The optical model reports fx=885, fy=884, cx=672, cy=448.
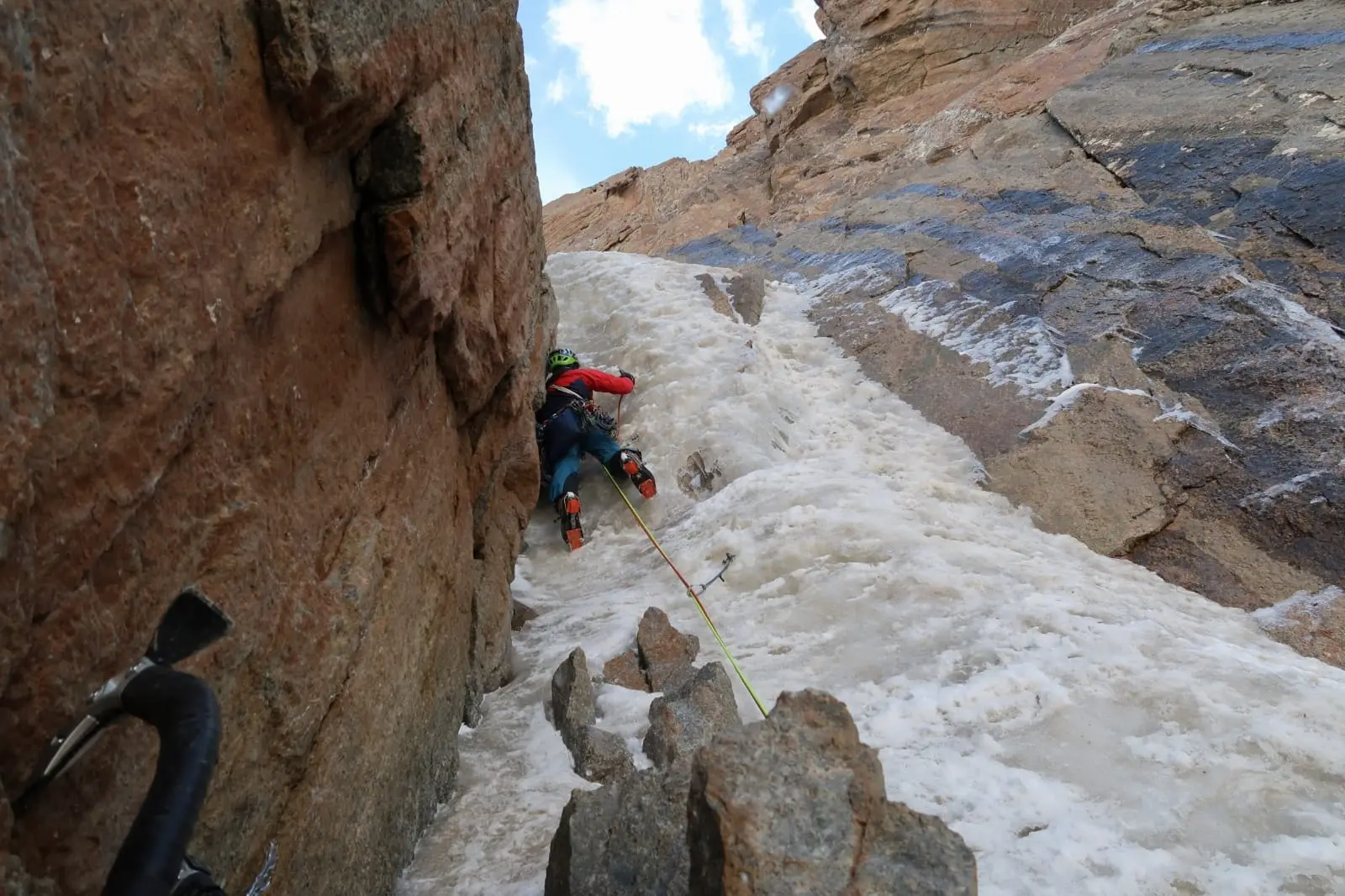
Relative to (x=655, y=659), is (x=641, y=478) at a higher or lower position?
higher

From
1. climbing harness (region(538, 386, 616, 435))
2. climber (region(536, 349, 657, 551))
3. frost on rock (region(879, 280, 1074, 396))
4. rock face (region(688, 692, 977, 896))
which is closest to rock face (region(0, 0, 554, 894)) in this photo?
rock face (region(688, 692, 977, 896))

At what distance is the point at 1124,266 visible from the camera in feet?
26.7

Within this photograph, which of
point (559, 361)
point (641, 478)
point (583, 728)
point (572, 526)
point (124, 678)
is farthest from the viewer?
point (559, 361)

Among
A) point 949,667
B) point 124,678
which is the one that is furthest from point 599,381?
point 124,678

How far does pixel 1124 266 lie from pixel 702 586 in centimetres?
526

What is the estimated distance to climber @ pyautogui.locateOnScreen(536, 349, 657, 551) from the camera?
24.1 ft

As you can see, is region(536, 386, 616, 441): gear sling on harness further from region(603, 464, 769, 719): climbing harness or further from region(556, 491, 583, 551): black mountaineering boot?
region(556, 491, 583, 551): black mountaineering boot

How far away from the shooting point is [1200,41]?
11406 millimetres

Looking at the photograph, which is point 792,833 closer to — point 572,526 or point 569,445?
point 572,526

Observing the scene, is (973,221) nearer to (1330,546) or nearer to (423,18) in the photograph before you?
(1330,546)

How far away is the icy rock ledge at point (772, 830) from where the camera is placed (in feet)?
6.91

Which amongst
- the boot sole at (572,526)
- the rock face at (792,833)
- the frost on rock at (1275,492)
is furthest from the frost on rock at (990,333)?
the rock face at (792,833)

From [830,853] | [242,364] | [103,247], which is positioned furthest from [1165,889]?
[103,247]

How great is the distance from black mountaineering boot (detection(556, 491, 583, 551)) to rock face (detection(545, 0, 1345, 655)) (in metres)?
3.16
